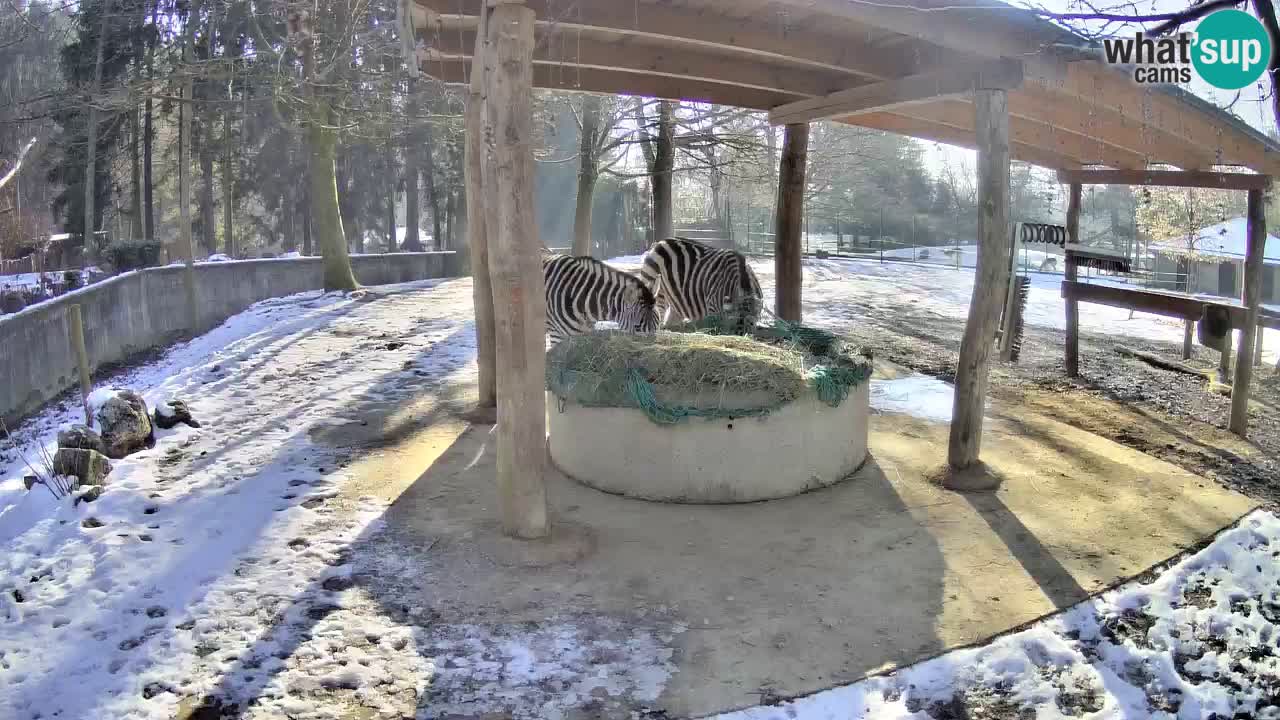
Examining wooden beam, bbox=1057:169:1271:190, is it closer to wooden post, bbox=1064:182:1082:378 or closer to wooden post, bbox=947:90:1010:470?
wooden post, bbox=1064:182:1082:378

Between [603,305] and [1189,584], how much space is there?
6.38 m

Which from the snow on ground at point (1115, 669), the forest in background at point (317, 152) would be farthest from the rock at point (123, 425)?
the snow on ground at point (1115, 669)

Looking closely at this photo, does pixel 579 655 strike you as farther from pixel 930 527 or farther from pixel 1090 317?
pixel 1090 317

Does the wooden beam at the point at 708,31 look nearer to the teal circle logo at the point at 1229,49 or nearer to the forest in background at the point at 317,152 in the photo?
the teal circle logo at the point at 1229,49

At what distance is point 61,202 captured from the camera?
28750 mm

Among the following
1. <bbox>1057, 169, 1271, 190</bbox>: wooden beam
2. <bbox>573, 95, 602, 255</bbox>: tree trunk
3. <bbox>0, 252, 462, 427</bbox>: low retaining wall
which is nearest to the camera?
<bbox>1057, 169, 1271, 190</bbox>: wooden beam

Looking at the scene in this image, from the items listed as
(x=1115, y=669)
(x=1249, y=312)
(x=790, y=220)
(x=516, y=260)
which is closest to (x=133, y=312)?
(x=790, y=220)

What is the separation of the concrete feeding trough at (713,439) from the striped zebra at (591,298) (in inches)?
126

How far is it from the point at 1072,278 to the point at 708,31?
22.0 feet

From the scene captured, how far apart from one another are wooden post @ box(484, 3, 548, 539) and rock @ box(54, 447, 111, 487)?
313 centimetres

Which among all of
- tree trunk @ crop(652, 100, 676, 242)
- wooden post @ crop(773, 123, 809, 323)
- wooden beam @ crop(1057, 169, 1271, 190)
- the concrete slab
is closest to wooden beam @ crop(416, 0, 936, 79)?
wooden post @ crop(773, 123, 809, 323)

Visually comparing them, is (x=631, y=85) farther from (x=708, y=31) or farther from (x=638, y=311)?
(x=638, y=311)

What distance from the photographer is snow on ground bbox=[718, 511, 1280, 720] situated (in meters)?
3.63

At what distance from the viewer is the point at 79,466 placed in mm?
6027
